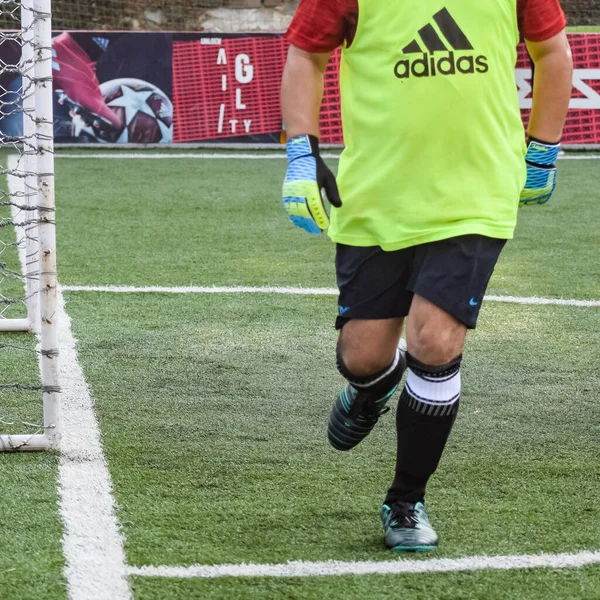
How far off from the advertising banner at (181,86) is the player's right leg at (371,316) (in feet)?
33.4

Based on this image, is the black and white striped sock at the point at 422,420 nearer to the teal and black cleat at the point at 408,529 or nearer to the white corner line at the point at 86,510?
the teal and black cleat at the point at 408,529

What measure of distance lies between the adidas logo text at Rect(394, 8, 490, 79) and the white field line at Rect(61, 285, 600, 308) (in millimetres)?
3324

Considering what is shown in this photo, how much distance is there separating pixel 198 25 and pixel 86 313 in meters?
16.2

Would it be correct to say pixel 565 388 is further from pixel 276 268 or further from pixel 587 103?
pixel 587 103

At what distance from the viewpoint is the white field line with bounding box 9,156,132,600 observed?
2.75 m

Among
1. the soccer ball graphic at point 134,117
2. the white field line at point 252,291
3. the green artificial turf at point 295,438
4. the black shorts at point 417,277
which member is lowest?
the soccer ball graphic at point 134,117

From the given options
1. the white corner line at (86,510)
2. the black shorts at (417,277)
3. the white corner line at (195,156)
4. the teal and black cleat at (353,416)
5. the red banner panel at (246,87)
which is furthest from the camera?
the red banner panel at (246,87)

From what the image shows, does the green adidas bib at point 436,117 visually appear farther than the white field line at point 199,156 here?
No

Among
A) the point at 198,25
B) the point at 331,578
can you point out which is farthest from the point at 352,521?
the point at 198,25

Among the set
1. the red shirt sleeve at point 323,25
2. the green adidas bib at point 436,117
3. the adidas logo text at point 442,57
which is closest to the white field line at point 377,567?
the green adidas bib at point 436,117

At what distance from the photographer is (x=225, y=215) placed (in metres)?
9.02

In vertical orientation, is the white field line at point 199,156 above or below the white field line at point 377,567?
below

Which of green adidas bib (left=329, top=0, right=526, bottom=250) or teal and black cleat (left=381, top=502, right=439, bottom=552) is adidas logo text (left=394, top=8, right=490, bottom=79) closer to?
green adidas bib (left=329, top=0, right=526, bottom=250)

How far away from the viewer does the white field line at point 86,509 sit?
2748 millimetres
